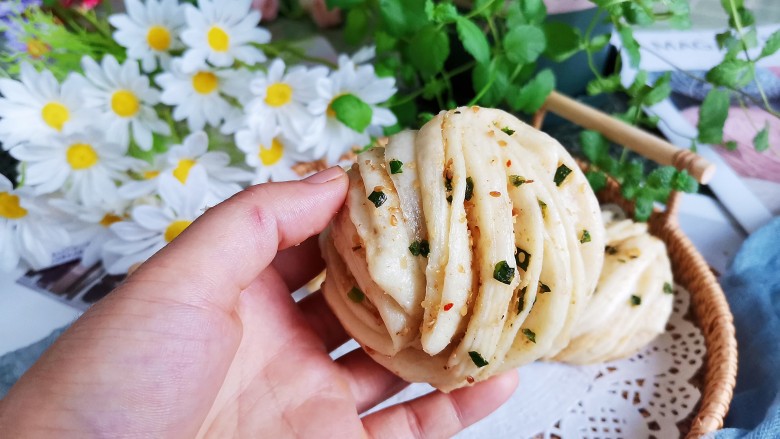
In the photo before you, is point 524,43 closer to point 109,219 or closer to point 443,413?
point 443,413

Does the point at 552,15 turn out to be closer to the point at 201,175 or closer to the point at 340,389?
the point at 201,175

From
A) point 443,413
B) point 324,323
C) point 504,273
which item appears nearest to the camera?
point 504,273

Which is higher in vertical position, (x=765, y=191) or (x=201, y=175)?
(x=201, y=175)

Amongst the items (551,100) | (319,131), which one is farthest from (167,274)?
(551,100)

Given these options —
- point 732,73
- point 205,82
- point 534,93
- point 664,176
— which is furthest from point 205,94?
point 732,73

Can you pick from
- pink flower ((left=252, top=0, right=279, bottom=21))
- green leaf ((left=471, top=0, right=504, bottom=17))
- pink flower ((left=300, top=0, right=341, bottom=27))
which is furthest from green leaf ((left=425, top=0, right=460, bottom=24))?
pink flower ((left=300, top=0, right=341, bottom=27))

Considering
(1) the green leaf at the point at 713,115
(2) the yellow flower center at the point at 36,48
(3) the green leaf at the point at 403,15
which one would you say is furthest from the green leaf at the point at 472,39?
(2) the yellow flower center at the point at 36,48
